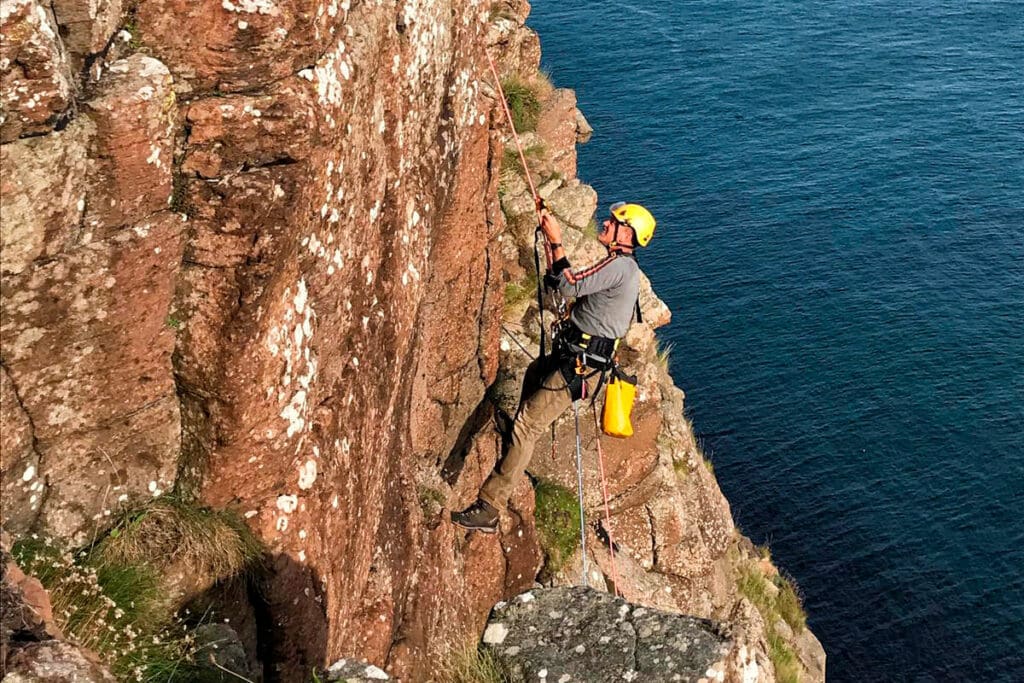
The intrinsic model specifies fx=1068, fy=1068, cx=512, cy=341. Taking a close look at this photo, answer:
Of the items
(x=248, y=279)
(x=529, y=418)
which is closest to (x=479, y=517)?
(x=529, y=418)

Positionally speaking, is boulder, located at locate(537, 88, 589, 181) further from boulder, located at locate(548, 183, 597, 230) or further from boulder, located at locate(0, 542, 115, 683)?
boulder, located at locate(0, 542, 115, 683)

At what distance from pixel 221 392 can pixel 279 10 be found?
110 inches

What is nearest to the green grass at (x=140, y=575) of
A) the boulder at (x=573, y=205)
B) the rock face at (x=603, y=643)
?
the rock face at (x=603, y=643)

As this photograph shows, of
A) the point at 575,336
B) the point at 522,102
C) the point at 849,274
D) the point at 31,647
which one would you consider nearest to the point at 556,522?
the point at 575,336

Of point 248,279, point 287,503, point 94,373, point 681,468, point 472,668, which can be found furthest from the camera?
point 681,468

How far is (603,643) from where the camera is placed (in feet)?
27.2

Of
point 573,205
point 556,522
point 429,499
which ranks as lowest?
point 556,522

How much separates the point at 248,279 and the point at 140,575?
2.22 meters

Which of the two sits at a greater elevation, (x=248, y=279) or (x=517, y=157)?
(x=248, y=279)

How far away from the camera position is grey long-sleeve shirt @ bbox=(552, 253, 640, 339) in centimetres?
1183

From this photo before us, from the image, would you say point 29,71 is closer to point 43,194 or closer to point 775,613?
point 43,194

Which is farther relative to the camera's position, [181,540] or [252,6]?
[181,540]

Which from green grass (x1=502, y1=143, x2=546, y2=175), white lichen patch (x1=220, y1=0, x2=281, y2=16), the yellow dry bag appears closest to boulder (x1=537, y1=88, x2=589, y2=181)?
green grass (x1=502, y1=143, x2=546, y2=175)

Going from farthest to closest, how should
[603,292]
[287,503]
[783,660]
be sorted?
[783,660]
[603,292]
[287,503]
